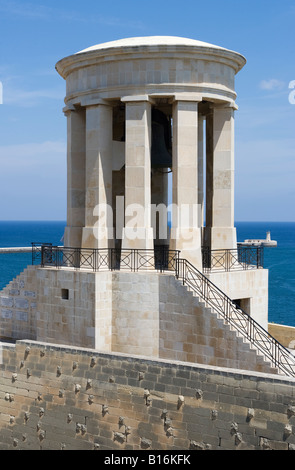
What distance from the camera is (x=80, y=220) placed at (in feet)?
78.2

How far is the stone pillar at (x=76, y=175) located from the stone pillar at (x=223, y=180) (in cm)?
527

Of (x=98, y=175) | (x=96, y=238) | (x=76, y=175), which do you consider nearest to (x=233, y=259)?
(x=96, y=238)

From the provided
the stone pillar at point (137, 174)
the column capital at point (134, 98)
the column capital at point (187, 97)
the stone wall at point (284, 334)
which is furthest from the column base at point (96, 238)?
the stone wall at point (284, 334)

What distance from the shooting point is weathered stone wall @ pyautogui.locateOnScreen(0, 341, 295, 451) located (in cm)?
1499

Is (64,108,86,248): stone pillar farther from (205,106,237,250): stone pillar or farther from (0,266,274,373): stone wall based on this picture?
(205,106,237,250): stone pillar

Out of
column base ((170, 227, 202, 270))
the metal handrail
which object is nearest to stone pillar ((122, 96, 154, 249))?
column base ((170, 227, 202, 270))

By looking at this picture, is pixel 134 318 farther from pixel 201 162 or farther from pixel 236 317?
pixel 201 162

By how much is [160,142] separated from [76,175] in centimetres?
374

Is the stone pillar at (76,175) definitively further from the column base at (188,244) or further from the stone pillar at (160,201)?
the column base at (188,244)

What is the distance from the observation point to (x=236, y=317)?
63.0ft

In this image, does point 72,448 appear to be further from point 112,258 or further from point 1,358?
point 112,258

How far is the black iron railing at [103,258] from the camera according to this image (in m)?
20.7

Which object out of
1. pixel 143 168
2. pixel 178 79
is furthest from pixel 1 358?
pixel 178 79

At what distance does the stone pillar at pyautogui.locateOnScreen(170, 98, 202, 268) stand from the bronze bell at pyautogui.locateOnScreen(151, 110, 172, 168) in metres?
2.62
